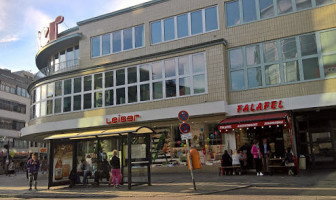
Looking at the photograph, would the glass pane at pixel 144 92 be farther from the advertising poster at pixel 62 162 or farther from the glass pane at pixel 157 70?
the advertising poster at pixel 62 162

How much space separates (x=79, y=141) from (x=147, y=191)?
5418 millimetres

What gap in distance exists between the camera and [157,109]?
2038cm

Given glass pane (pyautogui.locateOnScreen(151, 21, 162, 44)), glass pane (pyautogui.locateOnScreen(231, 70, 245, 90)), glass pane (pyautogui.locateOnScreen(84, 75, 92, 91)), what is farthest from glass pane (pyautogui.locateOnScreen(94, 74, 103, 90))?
glass pane (pyautogui.locateOnScreen(231, 70, 245, 90))

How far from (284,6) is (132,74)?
403 inches

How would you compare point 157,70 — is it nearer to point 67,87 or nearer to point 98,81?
point 98,81

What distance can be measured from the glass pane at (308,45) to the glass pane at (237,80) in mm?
3478

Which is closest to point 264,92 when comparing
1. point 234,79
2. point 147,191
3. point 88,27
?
point 234,79

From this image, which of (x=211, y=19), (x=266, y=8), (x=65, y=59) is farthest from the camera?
(x=65, y=59)

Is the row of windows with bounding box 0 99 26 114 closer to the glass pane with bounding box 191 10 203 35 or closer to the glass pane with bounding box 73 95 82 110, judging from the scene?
the glass pane with bounding box 73 95 82 110

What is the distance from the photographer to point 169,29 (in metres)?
21.5

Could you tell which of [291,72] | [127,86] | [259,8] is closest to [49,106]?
[127,86]

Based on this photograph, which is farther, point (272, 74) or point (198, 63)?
point (198, 63)

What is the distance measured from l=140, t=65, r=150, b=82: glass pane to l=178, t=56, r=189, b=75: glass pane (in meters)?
2.29

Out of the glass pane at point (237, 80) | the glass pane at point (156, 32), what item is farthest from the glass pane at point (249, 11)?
the glass pane at point (156, 32)
